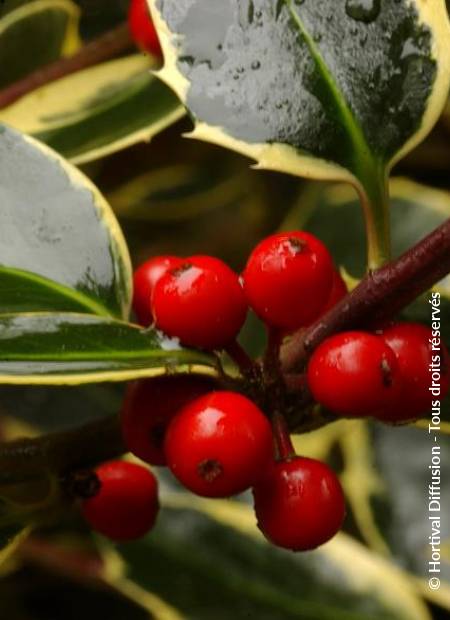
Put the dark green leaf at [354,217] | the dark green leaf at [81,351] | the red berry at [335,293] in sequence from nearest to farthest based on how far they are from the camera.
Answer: the dark green leaf at [81,351] < the red berry at [335,293] < the dark green leaf at [354,217]

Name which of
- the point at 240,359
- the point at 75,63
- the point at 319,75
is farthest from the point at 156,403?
the point at 75,63

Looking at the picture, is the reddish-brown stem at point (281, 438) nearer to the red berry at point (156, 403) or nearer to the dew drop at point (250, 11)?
the red berry at point (156, 403)

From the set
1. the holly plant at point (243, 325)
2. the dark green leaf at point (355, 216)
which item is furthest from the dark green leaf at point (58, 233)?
the dark green leaf at point (355, 216)

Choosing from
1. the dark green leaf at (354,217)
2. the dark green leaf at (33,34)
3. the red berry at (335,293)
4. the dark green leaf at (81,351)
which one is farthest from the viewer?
the dark green leaf at (33,34)

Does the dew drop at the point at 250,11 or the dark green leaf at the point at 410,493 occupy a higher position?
the dew drop at the point at 250,11

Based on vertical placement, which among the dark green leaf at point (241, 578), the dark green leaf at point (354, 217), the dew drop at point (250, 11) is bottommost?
the dark green leaf at point (241, 578)

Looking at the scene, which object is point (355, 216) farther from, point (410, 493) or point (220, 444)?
point (220, 444)

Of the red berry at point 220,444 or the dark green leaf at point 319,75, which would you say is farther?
the dark green leaf at point 319,75

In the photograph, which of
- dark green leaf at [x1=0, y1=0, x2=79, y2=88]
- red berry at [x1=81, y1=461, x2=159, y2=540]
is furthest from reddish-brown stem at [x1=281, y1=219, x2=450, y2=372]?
dark green leaf at [x1=0, y1=0, x2=79, y2=88]
